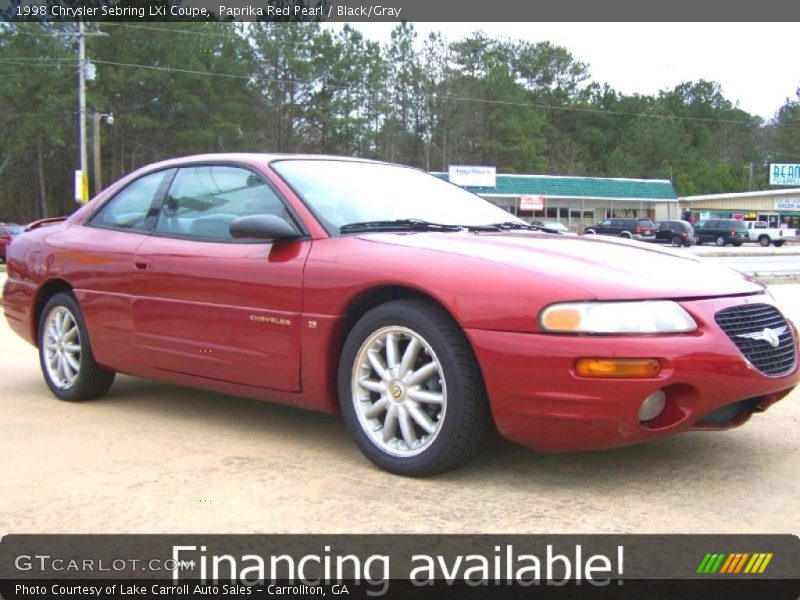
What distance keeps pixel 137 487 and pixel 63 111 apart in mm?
52159

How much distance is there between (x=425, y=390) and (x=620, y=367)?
806mm

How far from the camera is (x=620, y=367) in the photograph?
3.05 m

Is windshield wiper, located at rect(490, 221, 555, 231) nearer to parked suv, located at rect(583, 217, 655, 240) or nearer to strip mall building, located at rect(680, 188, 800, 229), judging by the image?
parked suv, located at rect(583, 217, 655, 240)

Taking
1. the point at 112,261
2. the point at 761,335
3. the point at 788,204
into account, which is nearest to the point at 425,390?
the point at 761,335

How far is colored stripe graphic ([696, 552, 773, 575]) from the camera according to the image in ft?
8.45

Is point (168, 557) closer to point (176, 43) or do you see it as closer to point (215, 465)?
point (215, 465)

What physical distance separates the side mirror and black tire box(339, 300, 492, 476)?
0.58m

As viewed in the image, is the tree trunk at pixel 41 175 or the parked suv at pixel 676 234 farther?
the tree trunk at pixel 41 175

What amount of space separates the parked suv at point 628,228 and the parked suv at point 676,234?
174cm

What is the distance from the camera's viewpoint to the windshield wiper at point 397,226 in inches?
154

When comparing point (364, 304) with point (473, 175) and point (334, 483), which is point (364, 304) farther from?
point (473, 175)

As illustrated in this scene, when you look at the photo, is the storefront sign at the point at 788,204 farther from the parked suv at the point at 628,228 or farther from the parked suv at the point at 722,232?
the parked suv at the point at 628,228

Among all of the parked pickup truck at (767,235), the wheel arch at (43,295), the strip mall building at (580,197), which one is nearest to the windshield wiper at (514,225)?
the wheel arch at (43,295)

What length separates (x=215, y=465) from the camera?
366 centimetres
